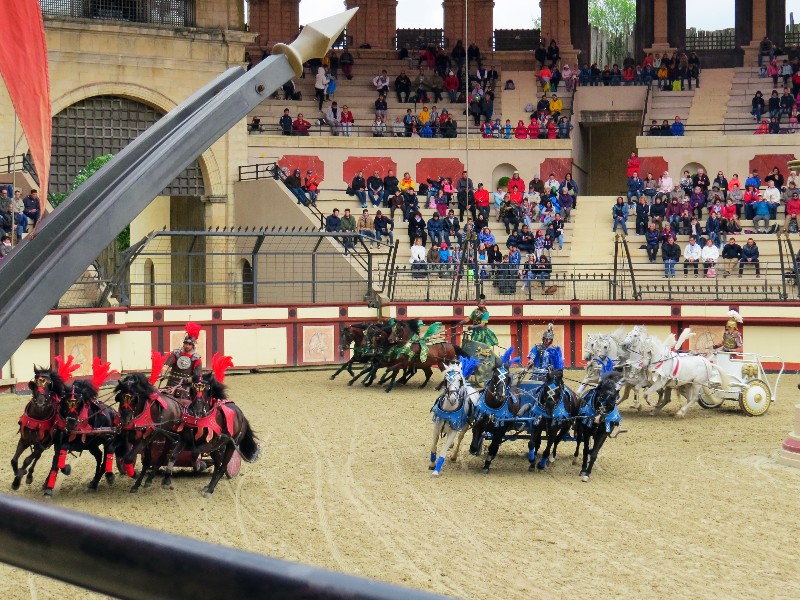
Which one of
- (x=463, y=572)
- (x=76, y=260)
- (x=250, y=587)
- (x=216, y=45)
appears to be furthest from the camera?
(x=216, y=45)

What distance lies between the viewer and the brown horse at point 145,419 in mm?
11922

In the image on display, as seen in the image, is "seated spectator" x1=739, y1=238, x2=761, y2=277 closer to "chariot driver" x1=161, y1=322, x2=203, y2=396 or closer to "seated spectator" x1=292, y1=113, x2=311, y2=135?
"seated spectator" x1=292, y1=113, x2=311, y2=135

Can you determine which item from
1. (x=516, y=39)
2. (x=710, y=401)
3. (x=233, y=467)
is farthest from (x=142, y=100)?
(x=233, y=467)

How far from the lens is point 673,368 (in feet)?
59.4

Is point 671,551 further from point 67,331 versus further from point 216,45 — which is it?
point 216,45

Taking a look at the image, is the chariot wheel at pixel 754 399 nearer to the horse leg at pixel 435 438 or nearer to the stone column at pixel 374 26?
the horse leg at pixel 435 438

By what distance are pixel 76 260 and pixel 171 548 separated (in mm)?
2055

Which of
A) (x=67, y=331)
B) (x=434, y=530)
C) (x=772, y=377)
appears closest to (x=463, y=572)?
(x=434, y=530)

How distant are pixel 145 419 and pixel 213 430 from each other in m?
0.72

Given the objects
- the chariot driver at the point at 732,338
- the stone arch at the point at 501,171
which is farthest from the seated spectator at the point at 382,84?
the chariot driver at the point at 732,338

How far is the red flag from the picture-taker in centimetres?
318

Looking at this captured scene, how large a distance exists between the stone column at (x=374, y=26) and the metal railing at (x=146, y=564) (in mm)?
42422

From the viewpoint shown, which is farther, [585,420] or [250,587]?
[585,420]

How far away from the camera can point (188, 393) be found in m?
12.5
